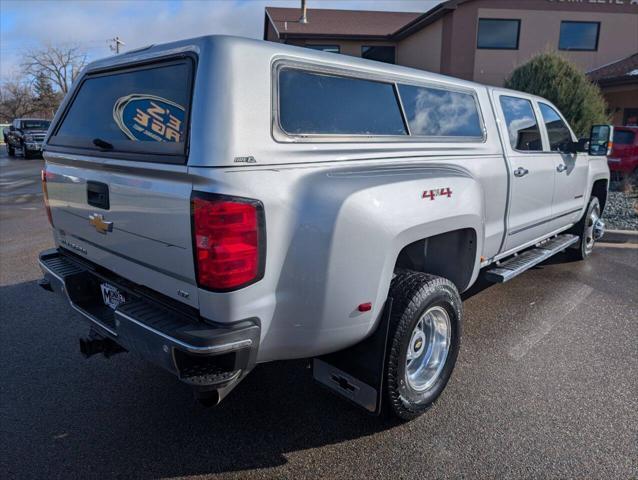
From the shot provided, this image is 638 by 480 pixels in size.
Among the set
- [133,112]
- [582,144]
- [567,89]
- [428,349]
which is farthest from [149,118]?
[567,89]

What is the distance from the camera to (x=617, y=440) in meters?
2.76

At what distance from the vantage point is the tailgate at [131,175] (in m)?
2.24

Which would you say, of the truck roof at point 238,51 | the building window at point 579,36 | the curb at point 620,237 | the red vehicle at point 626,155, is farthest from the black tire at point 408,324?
the building window at point 579,36

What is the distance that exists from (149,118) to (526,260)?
353 centimetres

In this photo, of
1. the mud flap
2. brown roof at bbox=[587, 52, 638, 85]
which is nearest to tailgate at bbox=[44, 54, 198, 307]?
the mud flap

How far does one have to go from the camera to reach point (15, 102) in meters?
57.7

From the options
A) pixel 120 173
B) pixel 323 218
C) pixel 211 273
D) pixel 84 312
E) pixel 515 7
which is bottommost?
pixel 84 312

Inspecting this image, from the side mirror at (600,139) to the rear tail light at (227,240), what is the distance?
462cm

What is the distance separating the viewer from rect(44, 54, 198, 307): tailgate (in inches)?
88.0

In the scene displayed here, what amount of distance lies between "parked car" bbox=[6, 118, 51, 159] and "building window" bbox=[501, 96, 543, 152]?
23415 millimetres

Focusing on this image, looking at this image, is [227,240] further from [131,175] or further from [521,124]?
[521,124]

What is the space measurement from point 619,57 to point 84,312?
24.8m

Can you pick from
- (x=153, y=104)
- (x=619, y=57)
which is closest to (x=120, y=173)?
(x=153, y=104)

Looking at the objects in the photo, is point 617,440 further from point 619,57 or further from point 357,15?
point 357,15
